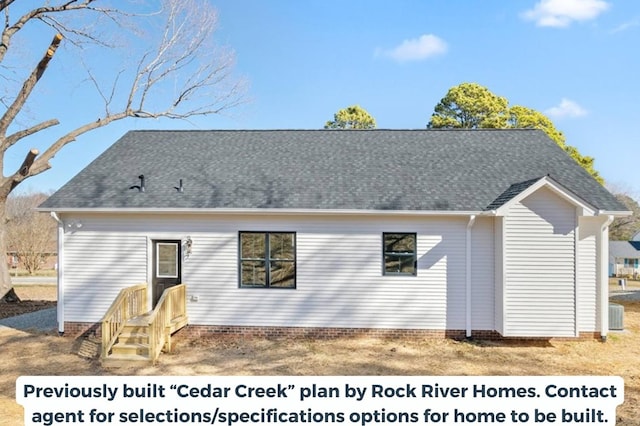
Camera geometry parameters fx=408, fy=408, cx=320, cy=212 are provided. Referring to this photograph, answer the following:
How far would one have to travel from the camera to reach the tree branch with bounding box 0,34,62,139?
11.7 metres

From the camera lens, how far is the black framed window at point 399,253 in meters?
10.1

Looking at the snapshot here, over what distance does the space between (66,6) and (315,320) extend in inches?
515

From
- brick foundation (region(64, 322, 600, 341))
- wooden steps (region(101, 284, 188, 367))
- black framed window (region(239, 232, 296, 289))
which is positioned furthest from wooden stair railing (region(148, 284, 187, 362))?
black framed window (region(239, 232, 296, 289))

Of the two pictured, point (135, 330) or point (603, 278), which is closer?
point (135, 330)

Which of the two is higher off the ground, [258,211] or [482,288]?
[258,211]

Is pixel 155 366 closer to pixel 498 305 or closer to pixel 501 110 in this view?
pixel 498 305

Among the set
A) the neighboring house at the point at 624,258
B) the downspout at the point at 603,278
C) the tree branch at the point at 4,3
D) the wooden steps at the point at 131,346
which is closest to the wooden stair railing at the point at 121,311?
the wooden steps at the point at 131,346

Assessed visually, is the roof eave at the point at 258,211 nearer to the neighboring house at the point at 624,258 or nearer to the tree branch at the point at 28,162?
the tree branch at the point at 28,162

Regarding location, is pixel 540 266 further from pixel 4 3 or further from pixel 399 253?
pixel 4 3

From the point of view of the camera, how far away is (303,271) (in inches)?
401

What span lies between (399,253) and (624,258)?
51.2 meters

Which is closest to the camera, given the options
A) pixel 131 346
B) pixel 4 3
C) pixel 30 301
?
pixel 131 346

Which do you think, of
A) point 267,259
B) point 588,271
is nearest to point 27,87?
point 267,259
